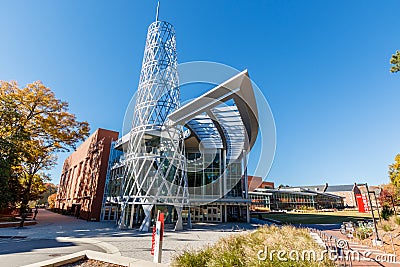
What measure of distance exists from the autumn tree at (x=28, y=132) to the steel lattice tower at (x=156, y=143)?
9.77 meters

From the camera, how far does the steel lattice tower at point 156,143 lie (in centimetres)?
1841

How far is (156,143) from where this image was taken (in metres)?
21.8

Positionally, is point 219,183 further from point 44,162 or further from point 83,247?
point 44,162

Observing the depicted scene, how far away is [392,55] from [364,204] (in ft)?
30.5

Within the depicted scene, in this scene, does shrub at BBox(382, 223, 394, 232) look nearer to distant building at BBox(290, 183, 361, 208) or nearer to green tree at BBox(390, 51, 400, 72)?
green tree at BBox(390, 51, 400, 72)

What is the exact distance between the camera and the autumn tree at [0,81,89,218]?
19547 millimetres

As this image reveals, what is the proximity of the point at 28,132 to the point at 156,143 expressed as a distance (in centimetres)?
1237

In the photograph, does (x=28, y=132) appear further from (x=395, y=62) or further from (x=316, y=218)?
(x=316, y=218)

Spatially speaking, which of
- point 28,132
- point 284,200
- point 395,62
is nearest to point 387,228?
point 395,62

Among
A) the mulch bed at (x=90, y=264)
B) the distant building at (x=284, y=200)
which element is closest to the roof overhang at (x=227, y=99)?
the mulch bed at (x=90, y=264)

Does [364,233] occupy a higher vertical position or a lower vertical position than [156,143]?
lower

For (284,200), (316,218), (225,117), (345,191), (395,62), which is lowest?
(316,218)

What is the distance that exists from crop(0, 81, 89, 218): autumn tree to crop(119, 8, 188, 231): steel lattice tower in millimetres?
9772

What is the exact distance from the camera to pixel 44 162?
1062 inches
